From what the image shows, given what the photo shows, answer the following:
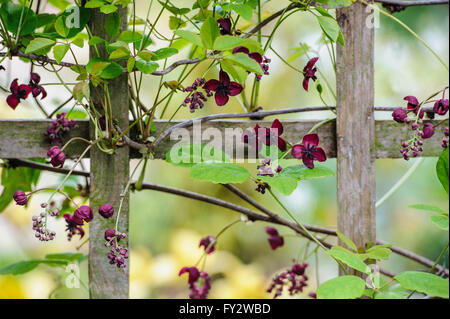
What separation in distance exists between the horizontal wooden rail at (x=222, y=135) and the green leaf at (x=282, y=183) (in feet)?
0.71

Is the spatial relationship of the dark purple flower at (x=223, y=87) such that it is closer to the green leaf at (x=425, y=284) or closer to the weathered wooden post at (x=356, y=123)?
the weathered wooden post at (x=356, y=123)

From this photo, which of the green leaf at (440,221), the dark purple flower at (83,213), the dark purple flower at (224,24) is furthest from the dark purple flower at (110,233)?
the green leaf at (440,221)

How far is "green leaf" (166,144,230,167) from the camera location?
684 mm

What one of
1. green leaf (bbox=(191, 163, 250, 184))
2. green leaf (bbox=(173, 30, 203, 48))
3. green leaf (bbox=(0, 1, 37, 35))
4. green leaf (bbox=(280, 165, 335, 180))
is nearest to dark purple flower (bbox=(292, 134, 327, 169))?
green leaf (bbox=(280, 165, 335, 180))

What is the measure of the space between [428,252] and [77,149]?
1.50 metres

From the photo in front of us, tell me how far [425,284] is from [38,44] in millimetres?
625

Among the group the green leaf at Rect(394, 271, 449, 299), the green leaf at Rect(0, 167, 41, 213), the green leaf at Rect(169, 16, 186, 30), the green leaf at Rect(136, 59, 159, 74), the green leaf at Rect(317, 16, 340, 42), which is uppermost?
the green leaf at Rect(169, 16, 186, 30)

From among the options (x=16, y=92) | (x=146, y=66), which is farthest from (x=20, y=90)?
(x=146, y=66)

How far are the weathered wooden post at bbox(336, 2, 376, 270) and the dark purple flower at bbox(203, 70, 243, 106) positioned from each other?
227 millimetres

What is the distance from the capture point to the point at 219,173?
60 cm

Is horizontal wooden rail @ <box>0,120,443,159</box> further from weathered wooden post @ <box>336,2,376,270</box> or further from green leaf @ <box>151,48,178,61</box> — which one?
green leaf @ <box>151,48,178,61</box>

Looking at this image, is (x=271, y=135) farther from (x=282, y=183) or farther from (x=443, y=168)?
(x=443, y=168)
